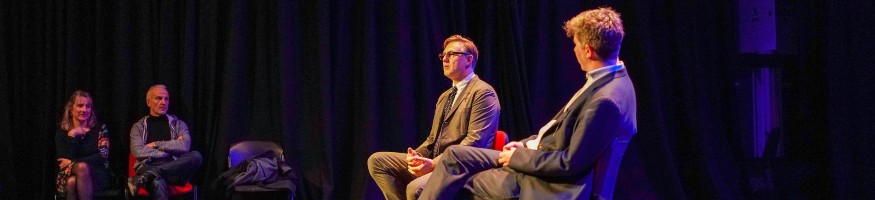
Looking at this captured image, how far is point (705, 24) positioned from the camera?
18.9ft

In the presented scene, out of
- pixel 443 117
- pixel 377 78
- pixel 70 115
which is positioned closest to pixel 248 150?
pixel 377 78

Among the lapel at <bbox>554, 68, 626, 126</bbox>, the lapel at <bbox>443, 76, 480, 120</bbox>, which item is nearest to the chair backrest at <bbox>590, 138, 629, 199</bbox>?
the lapel at <bbox>554, 68, 626, 126</bbox>

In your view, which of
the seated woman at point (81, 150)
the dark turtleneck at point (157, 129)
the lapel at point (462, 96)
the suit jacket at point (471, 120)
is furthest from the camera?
the dark turtleneck at point (157, 129)

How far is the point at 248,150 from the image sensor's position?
5289 mm

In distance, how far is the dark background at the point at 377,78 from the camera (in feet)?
17.7

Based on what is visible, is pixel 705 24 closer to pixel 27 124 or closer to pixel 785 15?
pixel 785 15

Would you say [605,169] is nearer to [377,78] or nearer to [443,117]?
[443,117]

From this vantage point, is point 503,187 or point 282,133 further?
point 282,133

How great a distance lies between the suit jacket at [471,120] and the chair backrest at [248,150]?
1542 mm

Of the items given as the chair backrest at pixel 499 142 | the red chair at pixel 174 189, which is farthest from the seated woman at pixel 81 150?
the chair backrest at pixel 499 142

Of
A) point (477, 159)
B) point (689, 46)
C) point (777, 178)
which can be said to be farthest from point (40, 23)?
point (777, 178)

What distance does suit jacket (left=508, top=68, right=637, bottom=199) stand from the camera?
251 cm

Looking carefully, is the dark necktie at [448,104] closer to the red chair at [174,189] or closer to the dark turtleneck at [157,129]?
the red chair at [174,189]

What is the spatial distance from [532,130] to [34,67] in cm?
335
